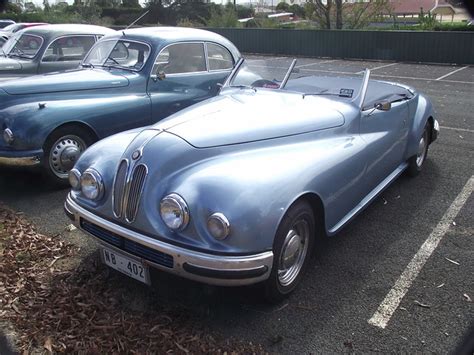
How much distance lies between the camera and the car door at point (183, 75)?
19.0 ft

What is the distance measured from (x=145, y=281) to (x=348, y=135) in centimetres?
199

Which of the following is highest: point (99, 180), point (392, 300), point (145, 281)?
point (99, 180)

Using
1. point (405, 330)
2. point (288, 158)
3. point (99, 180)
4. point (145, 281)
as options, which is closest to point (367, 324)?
point (405, 330)

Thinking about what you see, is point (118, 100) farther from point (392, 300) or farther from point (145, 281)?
point (392, 300)

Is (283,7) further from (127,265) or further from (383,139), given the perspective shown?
(127,265)

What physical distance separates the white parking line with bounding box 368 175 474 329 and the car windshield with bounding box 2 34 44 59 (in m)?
6.37

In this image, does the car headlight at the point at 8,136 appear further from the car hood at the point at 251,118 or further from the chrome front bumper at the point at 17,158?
the car hood at the point at 251,118

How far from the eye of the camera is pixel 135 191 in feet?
9.17

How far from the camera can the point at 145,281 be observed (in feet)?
9.21

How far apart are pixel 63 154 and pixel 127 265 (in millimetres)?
2702

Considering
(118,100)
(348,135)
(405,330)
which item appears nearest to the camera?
(405,330)

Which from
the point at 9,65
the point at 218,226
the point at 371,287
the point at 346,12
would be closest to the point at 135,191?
the point at 218,226

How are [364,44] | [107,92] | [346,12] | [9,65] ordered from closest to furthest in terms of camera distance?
[107,92], [9,65], [364,44], [346,12]

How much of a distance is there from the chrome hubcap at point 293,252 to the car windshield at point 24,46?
19.4ft
